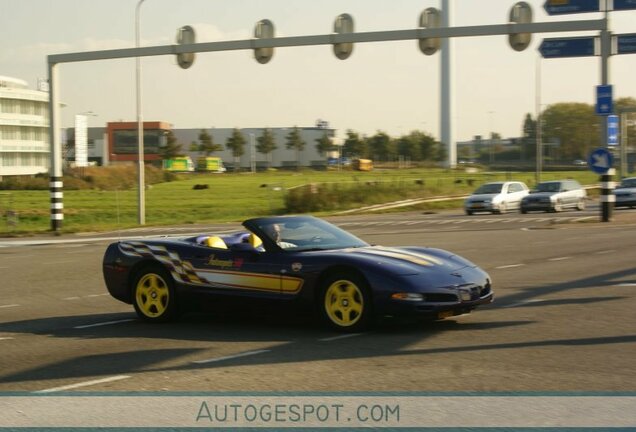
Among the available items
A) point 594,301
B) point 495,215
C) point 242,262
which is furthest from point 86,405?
point 495,215

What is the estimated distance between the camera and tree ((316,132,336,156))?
158 m

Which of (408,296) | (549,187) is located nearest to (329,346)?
(408,296)

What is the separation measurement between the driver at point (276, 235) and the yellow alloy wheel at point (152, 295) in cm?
138

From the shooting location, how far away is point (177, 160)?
136000 mm

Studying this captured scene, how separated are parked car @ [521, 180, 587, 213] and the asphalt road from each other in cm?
2467

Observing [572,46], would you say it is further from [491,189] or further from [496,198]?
[491,189]

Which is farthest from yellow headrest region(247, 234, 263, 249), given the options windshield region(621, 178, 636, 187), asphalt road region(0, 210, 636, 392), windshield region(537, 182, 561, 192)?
windshield region(621, 178, 636, 187)

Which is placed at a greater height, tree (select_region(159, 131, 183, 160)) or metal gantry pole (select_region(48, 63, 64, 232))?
tree (select_region(159, 131, 183, 160))

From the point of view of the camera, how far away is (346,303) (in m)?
9.63

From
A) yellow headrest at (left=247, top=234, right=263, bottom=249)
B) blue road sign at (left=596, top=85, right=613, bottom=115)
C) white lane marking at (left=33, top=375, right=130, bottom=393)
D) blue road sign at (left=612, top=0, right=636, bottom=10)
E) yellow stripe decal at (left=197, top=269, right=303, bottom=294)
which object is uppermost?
blue road sign at (left=612, top=0, right=636, bottom=10)

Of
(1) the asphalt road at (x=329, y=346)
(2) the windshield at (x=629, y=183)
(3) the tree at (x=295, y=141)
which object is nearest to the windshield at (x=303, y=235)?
(1) the asphalt road at (x=329, y=346)

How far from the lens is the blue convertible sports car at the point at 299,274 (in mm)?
9430

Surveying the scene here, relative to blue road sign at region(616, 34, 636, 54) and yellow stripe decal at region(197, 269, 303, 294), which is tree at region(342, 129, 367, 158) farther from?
yellow stripe decal at region(197, 269, 303, 294)

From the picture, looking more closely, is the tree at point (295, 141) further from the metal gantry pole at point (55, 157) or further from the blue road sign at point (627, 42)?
the blue road sign at point (627, 42)
